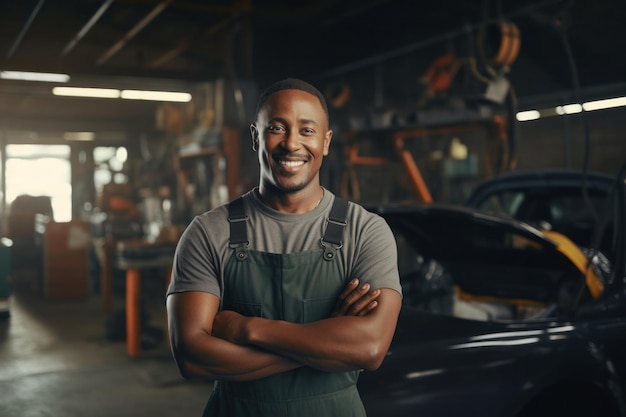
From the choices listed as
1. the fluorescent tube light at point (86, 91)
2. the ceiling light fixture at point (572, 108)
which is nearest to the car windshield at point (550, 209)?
the ceiling light fixture at point (572, 108)

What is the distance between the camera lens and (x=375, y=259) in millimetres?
1478

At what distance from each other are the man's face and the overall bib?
0.42 ft

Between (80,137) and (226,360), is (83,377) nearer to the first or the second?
(226,360)

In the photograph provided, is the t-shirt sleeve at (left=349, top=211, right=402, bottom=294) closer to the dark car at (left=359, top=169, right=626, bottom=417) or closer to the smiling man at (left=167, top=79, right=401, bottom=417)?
the smiling man at (left=167, top=79, right=401, bottom=417)

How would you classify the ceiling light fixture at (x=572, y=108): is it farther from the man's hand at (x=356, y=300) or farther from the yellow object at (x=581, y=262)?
the man's hand at (x=356, y=300)

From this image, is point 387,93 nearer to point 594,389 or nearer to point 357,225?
point 594,389

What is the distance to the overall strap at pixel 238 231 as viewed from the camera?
4.77ft

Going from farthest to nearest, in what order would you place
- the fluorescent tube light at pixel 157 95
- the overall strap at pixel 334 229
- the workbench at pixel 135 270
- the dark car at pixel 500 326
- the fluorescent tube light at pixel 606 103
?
1. the fluorescent tube light at pixel 157 95
2. the fluorescent tube light at pixel 606 103
3. the workbench at pixel 135 270
4. the dark car at pixel 500 326
5. the overall strap at pixel 334 229

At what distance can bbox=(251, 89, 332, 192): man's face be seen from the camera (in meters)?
1.43

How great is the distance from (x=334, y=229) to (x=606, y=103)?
11.2m

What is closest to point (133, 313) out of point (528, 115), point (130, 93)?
point (130, 93)

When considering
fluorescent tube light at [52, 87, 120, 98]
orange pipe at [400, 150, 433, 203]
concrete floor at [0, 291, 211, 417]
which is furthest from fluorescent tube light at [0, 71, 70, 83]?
orange pipe at [400, 150, 433, 203]

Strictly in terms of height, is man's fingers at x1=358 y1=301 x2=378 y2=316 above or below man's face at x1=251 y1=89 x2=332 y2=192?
below

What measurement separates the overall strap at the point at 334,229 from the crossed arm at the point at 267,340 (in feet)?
0.35
